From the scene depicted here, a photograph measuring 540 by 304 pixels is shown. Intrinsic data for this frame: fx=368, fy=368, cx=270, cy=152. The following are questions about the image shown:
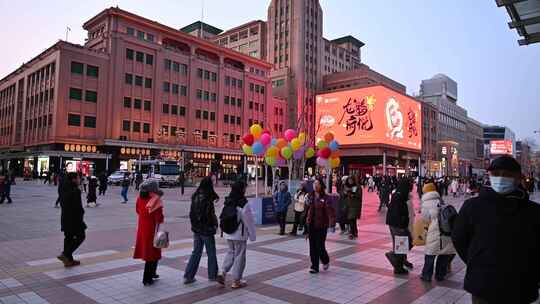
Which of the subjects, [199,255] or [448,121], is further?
[448,121]

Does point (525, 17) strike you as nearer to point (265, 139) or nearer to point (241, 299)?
point (241, 299)

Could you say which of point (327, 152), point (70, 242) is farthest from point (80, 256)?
point (327, 152)

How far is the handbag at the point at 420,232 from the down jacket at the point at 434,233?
104 millimetres

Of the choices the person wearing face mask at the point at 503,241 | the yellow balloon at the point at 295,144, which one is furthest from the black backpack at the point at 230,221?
the yellow balloon at the point at 295,144

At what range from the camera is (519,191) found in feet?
9.21

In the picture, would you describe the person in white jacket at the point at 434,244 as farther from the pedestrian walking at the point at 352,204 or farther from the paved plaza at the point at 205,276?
the pedestrian walking at the point at 352,204

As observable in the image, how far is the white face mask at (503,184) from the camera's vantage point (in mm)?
2832

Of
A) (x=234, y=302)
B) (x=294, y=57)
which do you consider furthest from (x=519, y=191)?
(x=294, y=57)

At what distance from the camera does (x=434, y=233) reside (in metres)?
6.54

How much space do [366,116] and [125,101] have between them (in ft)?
115

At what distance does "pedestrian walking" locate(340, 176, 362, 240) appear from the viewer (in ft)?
36.2

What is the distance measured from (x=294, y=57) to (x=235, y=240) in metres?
85.2

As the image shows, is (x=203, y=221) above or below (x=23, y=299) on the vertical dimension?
above

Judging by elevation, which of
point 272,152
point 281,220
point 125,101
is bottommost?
point 281,220
